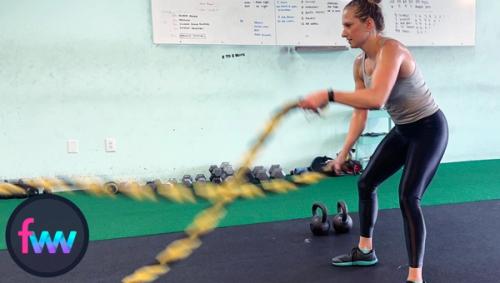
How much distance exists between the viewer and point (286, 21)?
4617mm

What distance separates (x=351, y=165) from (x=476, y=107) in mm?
1990

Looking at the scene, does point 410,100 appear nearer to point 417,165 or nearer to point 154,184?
point 417,165

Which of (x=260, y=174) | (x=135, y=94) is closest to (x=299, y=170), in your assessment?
(x=260, y=174)

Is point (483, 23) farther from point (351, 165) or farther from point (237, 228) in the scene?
point (237, 228)

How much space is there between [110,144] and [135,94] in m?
0.50

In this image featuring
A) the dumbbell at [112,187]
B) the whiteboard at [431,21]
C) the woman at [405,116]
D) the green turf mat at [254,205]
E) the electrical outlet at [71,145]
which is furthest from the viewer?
the whiteboard at [431,21]

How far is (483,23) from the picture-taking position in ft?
17.9

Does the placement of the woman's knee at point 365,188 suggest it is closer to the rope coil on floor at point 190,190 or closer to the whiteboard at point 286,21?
the rope coil on floor at point 190,190

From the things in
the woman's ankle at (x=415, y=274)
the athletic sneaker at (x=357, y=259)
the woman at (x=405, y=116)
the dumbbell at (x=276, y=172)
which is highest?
the woman at (x=405, y=116)

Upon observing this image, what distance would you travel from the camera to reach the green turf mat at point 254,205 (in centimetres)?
325

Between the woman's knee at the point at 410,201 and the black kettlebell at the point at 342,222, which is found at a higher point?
the woman's knee at the point at 410,201

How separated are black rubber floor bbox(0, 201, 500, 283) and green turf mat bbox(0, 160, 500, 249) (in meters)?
0.22

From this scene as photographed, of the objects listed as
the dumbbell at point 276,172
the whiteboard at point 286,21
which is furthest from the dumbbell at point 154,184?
the whiteboard at point 286,21

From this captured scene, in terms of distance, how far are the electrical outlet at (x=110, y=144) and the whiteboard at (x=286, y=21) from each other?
3.13ft
